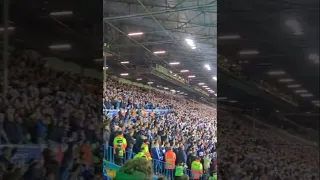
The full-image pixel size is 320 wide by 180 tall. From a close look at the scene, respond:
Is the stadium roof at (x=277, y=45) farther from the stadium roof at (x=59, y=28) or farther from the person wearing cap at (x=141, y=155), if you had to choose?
the stadium roof at (x=59, y=28)

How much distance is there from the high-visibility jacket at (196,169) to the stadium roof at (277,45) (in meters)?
0.53

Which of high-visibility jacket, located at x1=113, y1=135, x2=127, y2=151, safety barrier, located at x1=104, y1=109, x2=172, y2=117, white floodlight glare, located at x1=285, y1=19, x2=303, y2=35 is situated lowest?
high-visibility jacket, located at x1=113, y1=135, x2=127, y2=151

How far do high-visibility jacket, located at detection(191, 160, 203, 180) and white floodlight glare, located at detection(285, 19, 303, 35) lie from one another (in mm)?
1063

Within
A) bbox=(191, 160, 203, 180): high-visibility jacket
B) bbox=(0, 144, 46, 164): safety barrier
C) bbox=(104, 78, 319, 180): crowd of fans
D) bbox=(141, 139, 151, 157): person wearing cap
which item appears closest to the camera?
bbox=(104, 78, 319, 180): crowd of fans

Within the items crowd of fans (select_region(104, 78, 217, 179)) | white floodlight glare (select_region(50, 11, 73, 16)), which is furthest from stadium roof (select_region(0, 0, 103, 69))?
crowd of fans (select_region(104, 78, 217, 179))

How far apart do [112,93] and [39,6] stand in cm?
78

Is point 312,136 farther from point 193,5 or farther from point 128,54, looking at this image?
point 128,54

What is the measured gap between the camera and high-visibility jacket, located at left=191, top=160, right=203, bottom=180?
272 centimetres

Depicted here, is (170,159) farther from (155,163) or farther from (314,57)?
(314,57)

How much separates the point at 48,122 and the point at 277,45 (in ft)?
5.27

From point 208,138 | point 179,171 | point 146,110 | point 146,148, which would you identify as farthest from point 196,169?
point 146,110

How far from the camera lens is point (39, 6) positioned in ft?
8.98

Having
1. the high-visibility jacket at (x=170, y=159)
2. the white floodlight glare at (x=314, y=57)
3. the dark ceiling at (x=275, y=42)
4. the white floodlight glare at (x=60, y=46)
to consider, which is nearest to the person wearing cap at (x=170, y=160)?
the high-visibility jacket at (x=170, y=159)

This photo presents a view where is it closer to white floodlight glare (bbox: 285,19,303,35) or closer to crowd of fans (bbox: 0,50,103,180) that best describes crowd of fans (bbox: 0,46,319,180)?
crowd of fans (bbox: 0,50,103,180)
